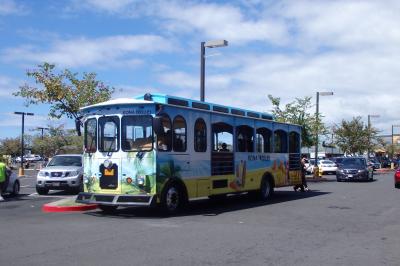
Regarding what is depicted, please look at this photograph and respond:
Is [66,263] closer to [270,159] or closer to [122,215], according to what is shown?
[122,215]

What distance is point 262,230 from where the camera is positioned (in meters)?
11.0

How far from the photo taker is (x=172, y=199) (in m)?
13.5

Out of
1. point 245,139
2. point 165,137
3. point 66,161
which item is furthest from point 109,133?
point 66,161

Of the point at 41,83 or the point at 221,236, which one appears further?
the point at 41,83

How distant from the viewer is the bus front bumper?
1259cm

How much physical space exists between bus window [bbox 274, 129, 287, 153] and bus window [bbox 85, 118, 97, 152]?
7.75 meters

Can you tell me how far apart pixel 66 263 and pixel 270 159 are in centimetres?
1207

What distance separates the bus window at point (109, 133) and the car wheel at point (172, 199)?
1754 millimetres

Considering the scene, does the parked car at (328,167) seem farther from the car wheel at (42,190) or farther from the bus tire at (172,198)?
the bus tire at (172,198)

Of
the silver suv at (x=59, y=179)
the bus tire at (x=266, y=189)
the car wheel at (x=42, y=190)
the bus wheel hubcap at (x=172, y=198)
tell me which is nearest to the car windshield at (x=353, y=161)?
the bus tire at (x=266, y=189)

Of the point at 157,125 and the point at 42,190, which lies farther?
the point at 42,190

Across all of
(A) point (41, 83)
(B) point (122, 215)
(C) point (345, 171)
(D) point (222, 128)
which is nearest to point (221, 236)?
(B) point (122, 215)

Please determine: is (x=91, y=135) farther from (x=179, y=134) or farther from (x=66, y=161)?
(x=66, y=161)

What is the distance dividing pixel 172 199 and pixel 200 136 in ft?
7.05
